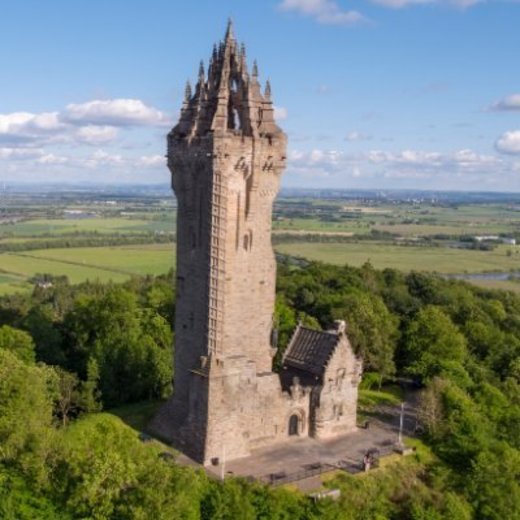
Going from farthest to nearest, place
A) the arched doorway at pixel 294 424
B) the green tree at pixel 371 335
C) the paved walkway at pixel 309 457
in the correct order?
1. the green tree at pixel 371 335
2. the arched doorway at pixel 294 424
3. the paved walkway at pixel 309 457

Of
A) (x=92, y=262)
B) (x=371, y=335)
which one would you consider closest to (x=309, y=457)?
(x=371, y=335)

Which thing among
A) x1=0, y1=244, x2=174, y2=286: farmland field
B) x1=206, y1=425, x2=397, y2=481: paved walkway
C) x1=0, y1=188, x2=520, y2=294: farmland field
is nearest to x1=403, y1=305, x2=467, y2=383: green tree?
x1=206, y1=425, x2=397, y2=481: paved walkway

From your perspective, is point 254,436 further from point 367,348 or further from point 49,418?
point 367,348

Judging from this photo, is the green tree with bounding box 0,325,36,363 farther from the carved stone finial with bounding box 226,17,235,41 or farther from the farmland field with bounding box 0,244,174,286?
the farmland field with bounding box 0,244,174,286

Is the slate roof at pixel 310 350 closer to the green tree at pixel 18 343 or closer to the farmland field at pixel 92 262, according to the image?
the green tree at pixel 18 343

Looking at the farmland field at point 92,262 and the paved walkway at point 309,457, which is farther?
the farmland field at point 92,262

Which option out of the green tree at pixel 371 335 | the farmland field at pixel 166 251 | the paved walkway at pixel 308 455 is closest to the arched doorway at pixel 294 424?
the paved walkway at pixel 308 455
